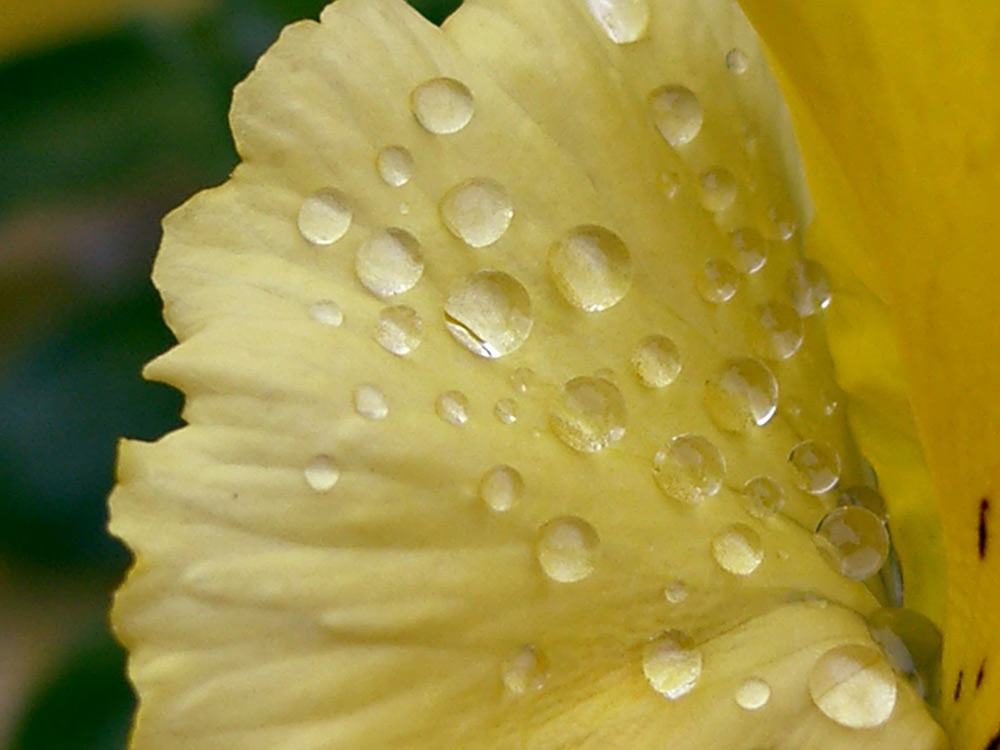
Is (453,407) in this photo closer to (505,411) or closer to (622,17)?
(505,411)

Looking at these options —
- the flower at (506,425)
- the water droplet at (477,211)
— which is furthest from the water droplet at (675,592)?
the water droplet at (477,211)

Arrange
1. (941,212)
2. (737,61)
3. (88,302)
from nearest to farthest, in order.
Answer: (941,212) < (737,61) < (88,302)

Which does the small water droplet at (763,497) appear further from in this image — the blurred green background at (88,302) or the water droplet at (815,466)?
the blurred green background at (88,302)

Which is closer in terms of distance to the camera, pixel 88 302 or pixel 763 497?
pixel 763 497

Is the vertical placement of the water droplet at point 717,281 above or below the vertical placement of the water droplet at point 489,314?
below

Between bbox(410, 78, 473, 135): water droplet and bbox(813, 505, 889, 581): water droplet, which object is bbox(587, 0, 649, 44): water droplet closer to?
bbox(410, 78, 473, 135): water droplet

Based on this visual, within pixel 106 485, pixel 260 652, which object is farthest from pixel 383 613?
pixel 106 485

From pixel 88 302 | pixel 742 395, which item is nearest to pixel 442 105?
pixel 742 395
